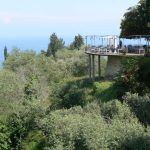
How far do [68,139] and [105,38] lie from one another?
1830 centimetres

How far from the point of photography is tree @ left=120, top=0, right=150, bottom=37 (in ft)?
139

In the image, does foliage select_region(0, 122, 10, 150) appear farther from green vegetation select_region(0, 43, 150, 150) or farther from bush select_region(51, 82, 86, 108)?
bush select_region(51, 82, 86, 108)

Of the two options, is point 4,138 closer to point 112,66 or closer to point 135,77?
point 135,77

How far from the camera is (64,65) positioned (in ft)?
234

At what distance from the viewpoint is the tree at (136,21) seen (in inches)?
1668

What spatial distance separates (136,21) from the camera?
42.7 metres

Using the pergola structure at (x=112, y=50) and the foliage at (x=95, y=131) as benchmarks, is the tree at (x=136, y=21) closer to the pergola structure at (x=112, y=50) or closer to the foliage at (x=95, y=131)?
the pergola structure at (x=112, y=50)

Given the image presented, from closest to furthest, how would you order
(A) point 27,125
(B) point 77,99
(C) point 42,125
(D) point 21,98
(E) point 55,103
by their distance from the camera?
(C) point 42,125 < (A) point 27,125 < (B) point 77,99 < (E) point 55,103 < (D) point 21,98

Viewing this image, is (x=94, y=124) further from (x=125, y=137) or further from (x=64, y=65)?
(x=64, y=65)

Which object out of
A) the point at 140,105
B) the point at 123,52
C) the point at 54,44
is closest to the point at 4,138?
the point at 140,105

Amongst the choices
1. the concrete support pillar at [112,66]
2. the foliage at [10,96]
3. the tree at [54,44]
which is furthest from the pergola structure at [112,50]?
the tree at [54,44]

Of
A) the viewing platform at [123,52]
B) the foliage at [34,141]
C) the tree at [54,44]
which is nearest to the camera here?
the foliage at [34,141]

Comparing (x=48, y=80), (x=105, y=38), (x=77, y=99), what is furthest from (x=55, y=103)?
(x=48, y=80)

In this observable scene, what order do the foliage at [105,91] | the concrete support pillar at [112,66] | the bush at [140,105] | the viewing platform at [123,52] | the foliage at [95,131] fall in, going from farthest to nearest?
the concrete support pillar at [112,66]
the viewing platform at [123,52]
the foliage at [105,91]
the bush at [140,105]
the foliage at [95,131]
